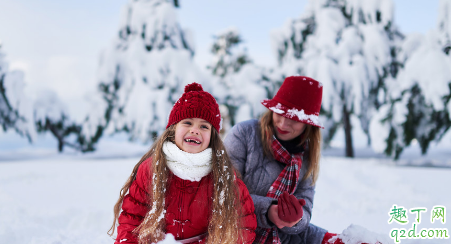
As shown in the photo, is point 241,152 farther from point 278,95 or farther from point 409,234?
point 409,234

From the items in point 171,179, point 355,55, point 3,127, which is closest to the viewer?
point 171,179

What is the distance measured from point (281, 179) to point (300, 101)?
0.49 m

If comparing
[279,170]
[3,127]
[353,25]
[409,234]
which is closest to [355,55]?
[353,25]

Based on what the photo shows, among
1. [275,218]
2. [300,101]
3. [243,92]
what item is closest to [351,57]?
[243,92]

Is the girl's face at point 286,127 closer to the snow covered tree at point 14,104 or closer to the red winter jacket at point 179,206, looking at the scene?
the red winter jacket at point 179,206

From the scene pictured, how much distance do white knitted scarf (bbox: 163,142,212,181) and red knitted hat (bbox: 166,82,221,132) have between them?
6.2 inches

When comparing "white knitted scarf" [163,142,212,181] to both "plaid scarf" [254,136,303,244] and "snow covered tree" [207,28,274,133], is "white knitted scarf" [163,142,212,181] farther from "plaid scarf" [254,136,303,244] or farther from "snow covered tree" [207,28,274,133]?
"snow covered tree" [207,28,274,133]

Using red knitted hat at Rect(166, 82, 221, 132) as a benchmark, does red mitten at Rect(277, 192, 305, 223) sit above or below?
below

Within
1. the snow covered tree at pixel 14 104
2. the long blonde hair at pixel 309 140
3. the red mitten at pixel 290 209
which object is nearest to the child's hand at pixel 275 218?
the red mitten at pixel 290 209

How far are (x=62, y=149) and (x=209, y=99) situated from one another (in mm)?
9016

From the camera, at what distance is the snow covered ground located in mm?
2287

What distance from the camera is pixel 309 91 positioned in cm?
177
